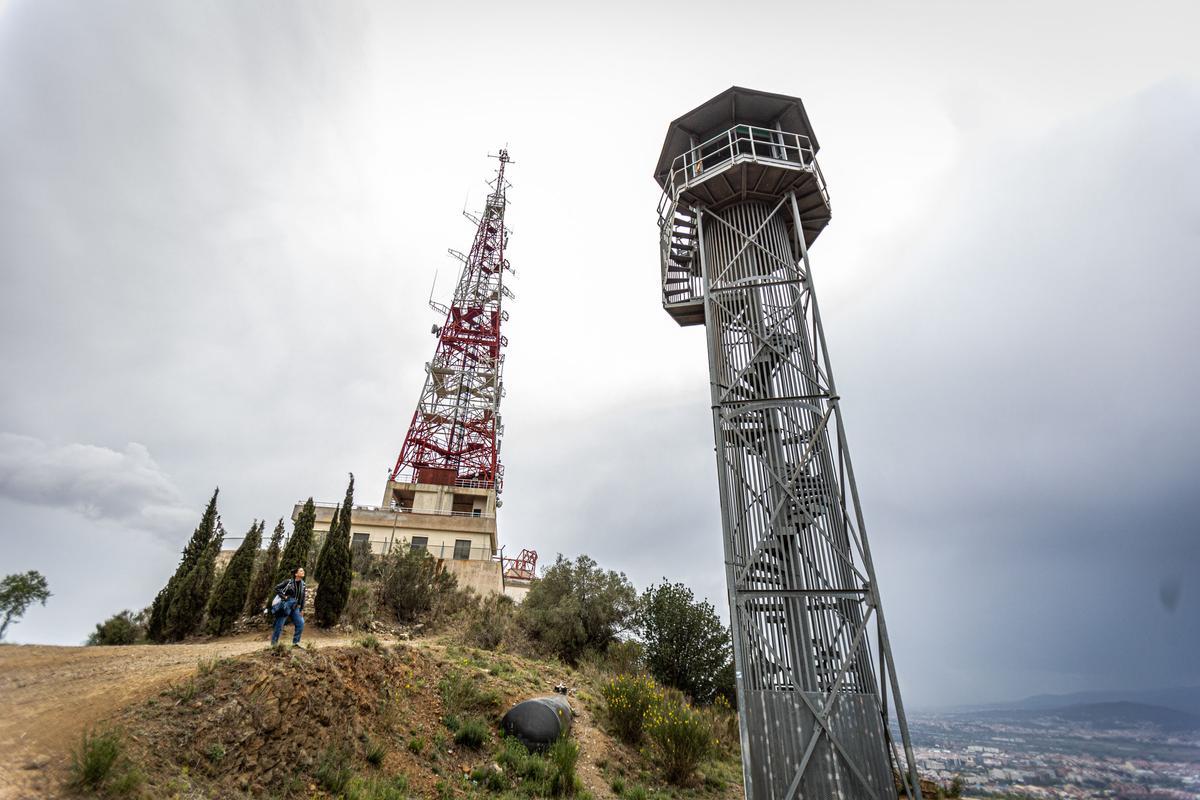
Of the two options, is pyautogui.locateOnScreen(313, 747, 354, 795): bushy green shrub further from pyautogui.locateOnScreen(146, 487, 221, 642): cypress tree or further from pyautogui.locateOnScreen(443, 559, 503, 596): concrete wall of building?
pyautogui.locateOnScreen(443, 559, 503, 596): concrete wall of building

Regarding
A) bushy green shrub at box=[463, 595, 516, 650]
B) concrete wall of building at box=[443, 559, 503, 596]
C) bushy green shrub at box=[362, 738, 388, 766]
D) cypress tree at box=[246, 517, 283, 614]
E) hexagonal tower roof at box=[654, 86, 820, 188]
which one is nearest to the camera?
bushy green shrub at box=[362, 738, 388, 766]

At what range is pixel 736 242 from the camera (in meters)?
12.5

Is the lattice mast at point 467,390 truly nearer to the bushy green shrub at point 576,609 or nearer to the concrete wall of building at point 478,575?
the concrete wall of building at point 478,575

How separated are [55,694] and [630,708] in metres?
9.56

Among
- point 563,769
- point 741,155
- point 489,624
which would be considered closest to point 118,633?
point 489,624

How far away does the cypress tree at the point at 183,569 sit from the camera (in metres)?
13.5

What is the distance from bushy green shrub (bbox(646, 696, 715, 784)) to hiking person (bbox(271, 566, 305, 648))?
23.6ft

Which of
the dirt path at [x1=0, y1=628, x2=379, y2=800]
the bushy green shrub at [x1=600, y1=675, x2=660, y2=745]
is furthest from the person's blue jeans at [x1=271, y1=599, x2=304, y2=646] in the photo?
the bushy green shrub at [x1=600, y1=675, x2=660, y2=745]

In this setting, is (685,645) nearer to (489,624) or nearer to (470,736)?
(489,624)

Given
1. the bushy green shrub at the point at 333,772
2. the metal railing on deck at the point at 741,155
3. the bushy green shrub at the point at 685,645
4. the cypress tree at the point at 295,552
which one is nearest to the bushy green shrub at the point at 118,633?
the cypress tree at the point at 295,552

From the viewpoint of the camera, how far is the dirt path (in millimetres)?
4789

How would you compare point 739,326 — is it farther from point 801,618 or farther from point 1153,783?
point 1153,783

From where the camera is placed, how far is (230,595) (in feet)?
45.1

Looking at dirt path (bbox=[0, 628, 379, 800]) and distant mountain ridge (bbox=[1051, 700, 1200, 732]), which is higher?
dirt path (bbox=[0, 628, 379, 800])
